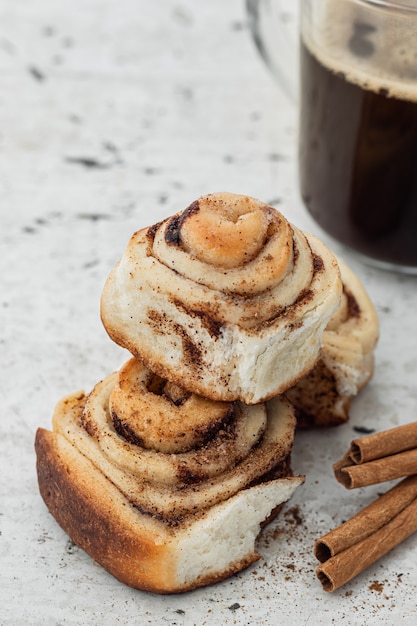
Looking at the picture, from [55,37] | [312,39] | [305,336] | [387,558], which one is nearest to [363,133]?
[312,39]

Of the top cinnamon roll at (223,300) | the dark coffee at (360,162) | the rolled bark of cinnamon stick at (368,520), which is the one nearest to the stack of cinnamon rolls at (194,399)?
the top cinnamon roll at (223,300)

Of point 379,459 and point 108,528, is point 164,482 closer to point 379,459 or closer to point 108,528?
point 108,528

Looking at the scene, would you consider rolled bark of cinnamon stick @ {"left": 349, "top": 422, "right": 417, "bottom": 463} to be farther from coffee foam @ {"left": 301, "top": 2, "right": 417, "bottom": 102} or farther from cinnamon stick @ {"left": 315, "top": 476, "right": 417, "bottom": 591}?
coffee foam @ {"left": 301, "top": 2, "right": 417, "bottom": 102}

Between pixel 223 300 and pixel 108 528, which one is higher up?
pixel 223 300

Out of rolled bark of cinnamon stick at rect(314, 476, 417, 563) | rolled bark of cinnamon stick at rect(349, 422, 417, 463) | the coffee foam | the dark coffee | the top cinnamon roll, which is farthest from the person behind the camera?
the dark coffee

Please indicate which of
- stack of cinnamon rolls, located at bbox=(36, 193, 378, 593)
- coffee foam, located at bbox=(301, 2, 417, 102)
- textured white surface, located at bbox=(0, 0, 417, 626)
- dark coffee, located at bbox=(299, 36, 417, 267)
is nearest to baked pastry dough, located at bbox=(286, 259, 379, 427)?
textured white surface, located at bbox=(0, 0, 417, 626)

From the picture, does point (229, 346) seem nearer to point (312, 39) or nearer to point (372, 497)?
point (372, 497)

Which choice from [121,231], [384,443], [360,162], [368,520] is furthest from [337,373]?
[121,231]

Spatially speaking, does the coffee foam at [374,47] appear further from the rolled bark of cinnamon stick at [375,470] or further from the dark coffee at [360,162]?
the rolled bark of cinnamon stick at [375,470]
